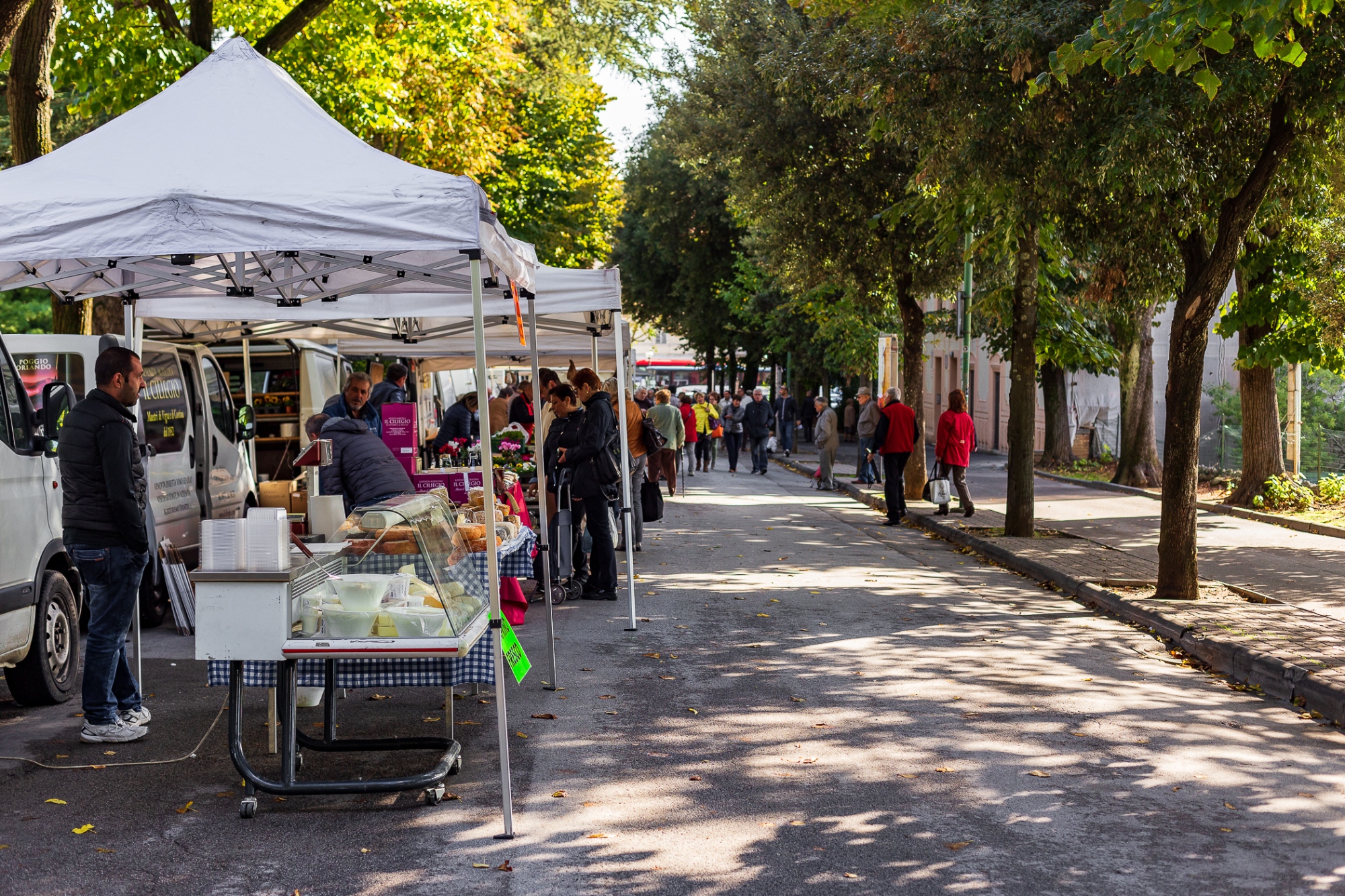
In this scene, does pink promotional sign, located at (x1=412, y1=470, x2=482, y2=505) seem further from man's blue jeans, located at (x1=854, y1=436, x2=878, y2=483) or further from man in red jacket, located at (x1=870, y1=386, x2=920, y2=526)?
man's blue jeans, located at (x1=854, y1=436, x2=878, y2=483)

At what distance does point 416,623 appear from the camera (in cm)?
576

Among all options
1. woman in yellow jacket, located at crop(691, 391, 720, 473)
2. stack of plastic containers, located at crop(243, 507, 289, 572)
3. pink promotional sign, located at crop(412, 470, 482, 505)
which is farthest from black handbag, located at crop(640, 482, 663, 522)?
woman in yellow jacket, located at crop(691, 391, 720, 473)

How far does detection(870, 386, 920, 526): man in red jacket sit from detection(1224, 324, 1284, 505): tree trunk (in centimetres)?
488

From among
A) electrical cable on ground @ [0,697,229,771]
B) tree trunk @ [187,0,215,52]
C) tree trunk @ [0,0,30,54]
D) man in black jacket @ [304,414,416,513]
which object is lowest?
electrical cable on ground @ [0,697,229,771]

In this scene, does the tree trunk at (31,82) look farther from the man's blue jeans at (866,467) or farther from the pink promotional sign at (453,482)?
the man's blue jeans at (866,467)

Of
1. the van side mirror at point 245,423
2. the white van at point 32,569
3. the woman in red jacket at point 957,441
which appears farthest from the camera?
the woman in red jacket at point 957,441

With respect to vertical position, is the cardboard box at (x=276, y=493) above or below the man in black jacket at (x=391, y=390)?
below

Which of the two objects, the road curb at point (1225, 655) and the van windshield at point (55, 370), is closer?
the road curb at point (1225, 655)

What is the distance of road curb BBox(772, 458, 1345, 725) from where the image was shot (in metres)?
7.77

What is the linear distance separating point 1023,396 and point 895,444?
2.31 meters

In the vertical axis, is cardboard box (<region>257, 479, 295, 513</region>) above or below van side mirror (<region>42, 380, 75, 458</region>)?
below

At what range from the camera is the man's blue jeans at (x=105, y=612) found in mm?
6523

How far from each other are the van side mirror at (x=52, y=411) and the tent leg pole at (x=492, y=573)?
313 cm

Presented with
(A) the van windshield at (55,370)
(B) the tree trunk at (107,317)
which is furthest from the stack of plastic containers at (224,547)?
(B) the tree trunk at (107,317)
